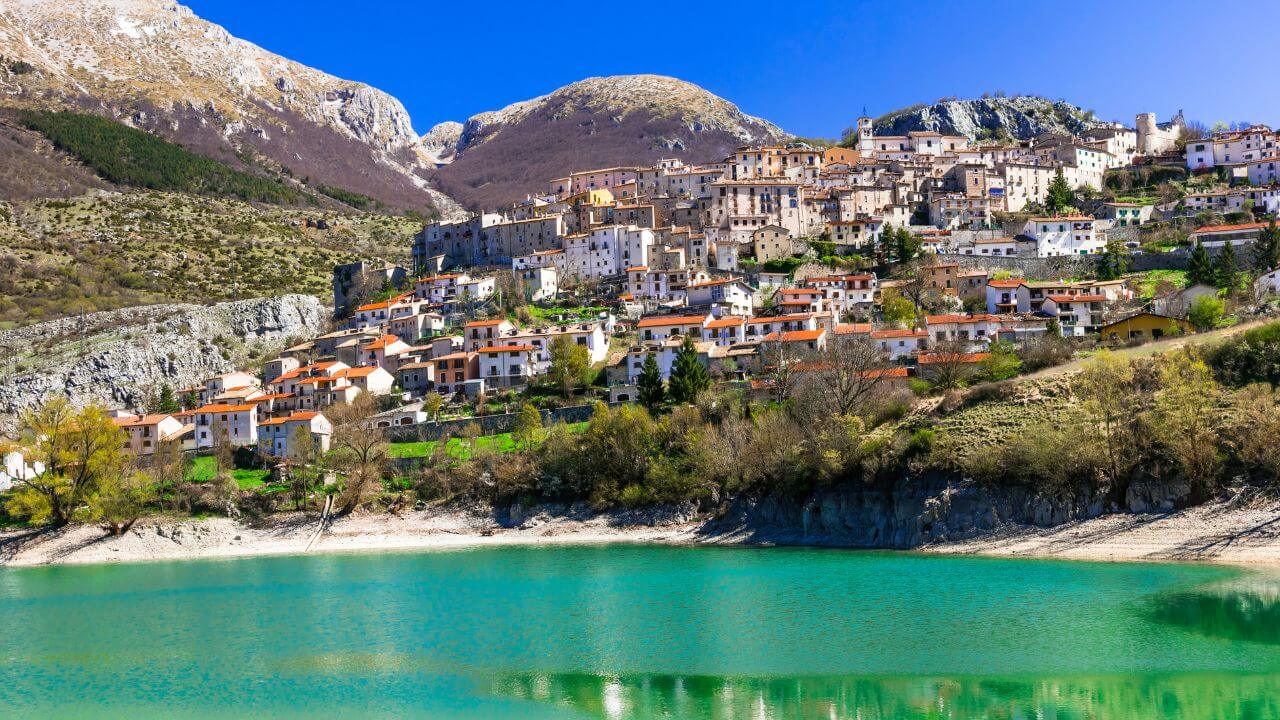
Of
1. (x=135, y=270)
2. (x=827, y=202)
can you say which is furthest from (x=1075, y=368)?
(x=135, y=270)

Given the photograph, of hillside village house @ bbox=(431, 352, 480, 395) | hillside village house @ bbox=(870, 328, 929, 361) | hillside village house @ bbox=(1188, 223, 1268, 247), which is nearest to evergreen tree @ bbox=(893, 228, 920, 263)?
hillside village house @ bbox=(870, 328, 929, 361)

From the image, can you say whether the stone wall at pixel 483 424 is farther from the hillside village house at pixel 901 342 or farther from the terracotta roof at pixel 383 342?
the hillside village house at pixel 901 342

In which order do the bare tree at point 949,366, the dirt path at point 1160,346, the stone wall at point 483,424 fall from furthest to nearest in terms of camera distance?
the stone wall at point 483,424 → the bare tree at point 949,366 → the dirt path at point 1160,346

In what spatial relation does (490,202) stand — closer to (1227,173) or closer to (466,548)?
(1227,173)

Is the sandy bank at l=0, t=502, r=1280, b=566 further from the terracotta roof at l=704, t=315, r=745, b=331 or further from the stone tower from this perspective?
the stone tower

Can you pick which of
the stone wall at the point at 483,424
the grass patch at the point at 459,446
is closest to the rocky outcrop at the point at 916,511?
the stone wall at the point at 483,424

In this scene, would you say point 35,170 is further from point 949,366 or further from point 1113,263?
point 1113,263
